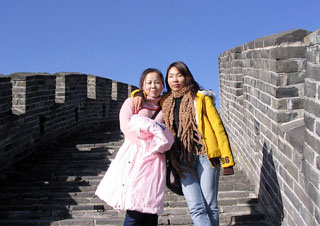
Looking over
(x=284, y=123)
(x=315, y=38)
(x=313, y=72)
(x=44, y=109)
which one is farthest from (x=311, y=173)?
(x=44, y=109)

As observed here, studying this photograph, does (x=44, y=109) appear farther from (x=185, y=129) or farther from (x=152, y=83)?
(x=185, y=129)

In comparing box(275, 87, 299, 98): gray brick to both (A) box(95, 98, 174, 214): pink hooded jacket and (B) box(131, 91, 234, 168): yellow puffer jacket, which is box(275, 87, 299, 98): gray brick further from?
(A) box(95, 98, 174, 214): pink hooded jacket

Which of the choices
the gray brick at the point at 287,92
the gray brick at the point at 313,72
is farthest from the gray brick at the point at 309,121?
the gray brick at the point at 287,92

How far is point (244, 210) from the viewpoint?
5.53 meters

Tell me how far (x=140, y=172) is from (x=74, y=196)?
117 inches

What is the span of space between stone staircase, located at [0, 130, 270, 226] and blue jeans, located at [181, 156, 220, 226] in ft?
5.41

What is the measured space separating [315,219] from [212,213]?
2.72 feet

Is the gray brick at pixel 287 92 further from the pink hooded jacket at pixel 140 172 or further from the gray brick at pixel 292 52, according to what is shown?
the pink hooded jacket at pixel 140 172

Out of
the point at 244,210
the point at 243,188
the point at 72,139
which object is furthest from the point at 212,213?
the point at 72,139

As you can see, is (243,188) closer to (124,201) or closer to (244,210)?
(244,210)

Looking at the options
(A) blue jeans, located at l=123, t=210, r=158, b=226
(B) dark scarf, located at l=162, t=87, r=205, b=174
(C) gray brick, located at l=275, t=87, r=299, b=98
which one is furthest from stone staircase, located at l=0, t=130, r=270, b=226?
(B) dark scarf, located at l=162, t=87, r=205, b=174

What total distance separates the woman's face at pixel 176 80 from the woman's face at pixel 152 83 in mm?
121

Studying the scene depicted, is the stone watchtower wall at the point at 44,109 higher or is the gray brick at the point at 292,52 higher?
the gray brick at the point at 292,52

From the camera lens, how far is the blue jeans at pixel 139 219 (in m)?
3.82
